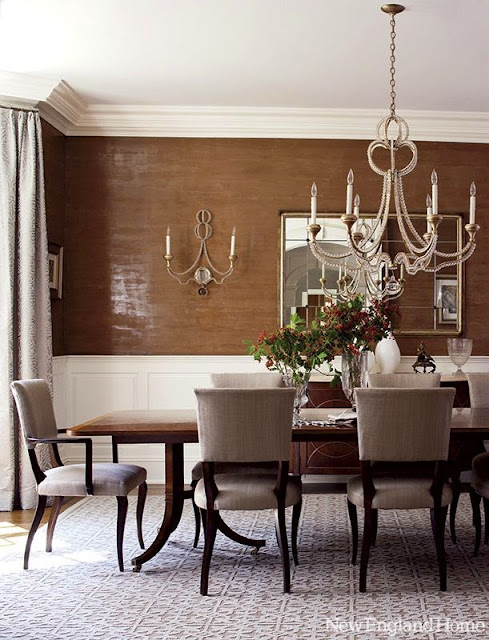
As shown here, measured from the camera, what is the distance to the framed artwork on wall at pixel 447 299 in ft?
21.2

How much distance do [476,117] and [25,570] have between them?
4.69 meters

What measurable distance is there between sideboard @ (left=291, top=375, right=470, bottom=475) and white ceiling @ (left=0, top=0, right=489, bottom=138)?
210 centimetres

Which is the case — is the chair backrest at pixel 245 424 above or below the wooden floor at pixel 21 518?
above

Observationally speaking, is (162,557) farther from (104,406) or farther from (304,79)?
(304,79)

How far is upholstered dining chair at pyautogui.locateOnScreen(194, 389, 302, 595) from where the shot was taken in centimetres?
361

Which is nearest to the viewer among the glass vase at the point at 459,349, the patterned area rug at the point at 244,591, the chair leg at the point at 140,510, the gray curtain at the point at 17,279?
the patterned area rug at the point at 244,591

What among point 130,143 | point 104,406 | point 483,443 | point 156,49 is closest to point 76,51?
point 156,49

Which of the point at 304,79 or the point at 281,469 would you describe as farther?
the point at 304,79

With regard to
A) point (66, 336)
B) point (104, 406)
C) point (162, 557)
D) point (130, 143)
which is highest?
point (130, 143)

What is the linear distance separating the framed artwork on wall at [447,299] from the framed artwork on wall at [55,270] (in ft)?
9.59

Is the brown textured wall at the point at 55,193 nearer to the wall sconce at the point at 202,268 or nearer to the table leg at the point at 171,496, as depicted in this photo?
the wall sconce at the point at 202,268

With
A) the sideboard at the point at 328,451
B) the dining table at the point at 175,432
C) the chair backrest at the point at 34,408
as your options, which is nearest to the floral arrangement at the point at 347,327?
the dining table at the point at 175,432

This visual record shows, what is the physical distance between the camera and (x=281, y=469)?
12.1 ft

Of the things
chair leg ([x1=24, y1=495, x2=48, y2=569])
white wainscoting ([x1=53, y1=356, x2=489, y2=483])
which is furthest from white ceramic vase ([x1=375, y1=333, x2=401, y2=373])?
chair leg ([x1=24, y1=495, x2=48, y2=569])
